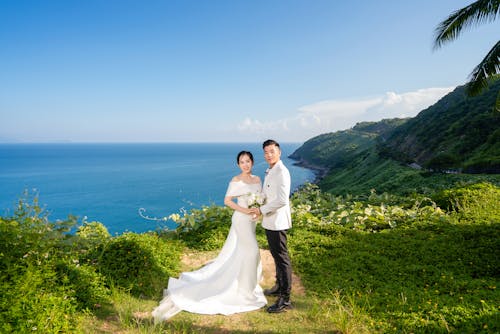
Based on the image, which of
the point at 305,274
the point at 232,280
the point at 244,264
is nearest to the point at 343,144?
the point at 305,274

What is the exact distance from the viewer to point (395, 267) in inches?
255

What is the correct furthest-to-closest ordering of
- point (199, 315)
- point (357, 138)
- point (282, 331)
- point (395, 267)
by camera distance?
point (357, 138), point (395, 267), point (199, 315), point (282, 331)

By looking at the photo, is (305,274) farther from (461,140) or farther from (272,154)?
(461,140)

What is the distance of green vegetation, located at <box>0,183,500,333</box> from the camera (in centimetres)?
410

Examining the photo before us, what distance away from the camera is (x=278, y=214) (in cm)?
480

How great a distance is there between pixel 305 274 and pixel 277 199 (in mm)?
2746

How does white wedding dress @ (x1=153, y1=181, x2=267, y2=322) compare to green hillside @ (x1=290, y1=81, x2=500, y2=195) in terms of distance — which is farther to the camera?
green hillside @ (x1=290, y1=81, x2=500, y2=195)

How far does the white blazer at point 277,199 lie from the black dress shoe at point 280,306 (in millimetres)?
1282

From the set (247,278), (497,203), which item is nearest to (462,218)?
(497,203)

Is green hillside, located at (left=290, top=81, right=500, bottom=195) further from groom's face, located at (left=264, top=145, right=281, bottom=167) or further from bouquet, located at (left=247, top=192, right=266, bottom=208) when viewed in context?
groom's face, located at (left=264, top=145, right=281, bottom=167)

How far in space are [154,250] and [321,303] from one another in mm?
3870

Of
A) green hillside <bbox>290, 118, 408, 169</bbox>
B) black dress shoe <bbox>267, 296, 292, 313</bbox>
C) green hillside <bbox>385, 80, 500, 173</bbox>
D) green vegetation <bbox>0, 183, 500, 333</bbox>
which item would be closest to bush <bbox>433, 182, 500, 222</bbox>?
green vegetation <bbox>0, 183, 500, 333</bbox>

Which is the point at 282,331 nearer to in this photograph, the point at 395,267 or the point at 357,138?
the point at 395,267

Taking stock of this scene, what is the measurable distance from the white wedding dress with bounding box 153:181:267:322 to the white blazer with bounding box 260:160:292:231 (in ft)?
2.28
